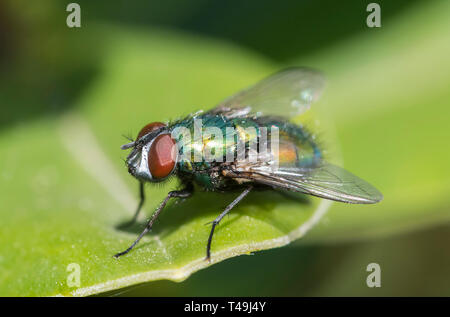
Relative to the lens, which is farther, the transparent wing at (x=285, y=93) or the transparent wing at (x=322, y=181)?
the transparent wing at (x=285, y=93)

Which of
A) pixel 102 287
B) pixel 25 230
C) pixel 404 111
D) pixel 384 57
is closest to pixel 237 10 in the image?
pixel 384 57

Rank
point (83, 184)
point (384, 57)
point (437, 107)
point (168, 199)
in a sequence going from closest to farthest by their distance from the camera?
point (168, 199)
point (83, 184)
point (437, 107)
point (384, 57)

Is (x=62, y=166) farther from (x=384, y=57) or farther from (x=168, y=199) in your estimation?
(x=384, y=57)

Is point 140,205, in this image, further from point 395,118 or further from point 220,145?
point 395,118

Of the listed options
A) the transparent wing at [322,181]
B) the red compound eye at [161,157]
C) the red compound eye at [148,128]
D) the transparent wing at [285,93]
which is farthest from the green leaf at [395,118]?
the red compound eye at [148,128]

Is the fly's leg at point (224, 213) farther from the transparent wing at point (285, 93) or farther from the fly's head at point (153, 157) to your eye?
the transparent wing at point (285, 93)

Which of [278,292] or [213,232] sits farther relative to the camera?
[278,292]

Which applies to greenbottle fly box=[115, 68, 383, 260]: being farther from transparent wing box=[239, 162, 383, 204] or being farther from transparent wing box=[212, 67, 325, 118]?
transparent wing box=[212, 67, 325, 118]

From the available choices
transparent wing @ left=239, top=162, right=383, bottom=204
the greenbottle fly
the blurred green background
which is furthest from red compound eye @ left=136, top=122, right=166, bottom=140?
the blurred green background
